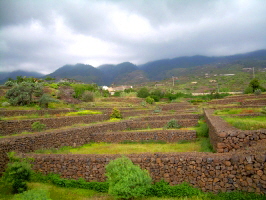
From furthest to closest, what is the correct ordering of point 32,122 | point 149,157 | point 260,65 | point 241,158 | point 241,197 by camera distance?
point 260,65 < point 32,122 < point 149,157 < point 241,158 < point 241,197

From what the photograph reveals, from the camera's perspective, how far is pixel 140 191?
6137 mm

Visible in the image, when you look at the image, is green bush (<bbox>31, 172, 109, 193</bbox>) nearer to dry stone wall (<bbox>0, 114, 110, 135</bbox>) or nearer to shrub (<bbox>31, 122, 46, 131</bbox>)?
shrub (<bbox>31, 122, 46, 131</bbox>)

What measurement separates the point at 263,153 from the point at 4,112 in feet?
73.1

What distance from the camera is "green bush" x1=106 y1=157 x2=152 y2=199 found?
19.9 ft

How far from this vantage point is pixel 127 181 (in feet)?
20.0

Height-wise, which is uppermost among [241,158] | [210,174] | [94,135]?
[241,158]

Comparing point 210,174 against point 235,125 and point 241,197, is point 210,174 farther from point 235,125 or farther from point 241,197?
point 235,125

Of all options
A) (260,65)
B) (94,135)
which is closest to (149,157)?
(94,135)

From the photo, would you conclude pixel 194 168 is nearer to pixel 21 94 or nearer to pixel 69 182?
pixel 69 182

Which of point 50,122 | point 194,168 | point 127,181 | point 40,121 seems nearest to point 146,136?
point 50,122

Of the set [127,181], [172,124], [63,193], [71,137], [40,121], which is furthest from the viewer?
[172,124]

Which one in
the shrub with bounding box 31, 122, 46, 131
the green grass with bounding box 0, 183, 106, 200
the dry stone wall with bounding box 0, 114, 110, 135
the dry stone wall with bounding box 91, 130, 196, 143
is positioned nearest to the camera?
the green grass with bounding box 0, 183, 106, 200

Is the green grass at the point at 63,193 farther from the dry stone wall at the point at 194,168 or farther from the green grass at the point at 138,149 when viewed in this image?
the green grass at the point at 138,149

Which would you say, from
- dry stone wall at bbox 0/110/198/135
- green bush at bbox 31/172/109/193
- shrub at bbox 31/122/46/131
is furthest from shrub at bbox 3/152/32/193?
dry stone wall at bbox 0/110/198/135
